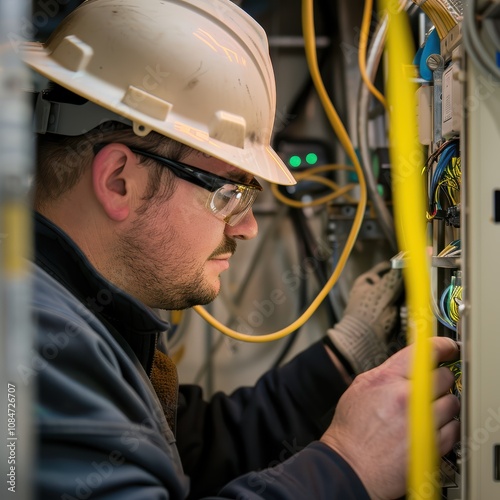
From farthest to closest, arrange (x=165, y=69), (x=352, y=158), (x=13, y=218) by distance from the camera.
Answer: (x=352, y=158), (x=165, y=69), (x=13, y=218)

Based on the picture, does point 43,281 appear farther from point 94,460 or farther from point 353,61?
point 353,61

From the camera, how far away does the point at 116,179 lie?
1078 millimetres

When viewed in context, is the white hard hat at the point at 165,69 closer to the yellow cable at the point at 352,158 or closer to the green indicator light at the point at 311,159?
the yellow cable at the point at 352,158

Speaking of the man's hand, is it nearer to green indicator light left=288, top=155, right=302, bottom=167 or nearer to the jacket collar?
the jacket collar

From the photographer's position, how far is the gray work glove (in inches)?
58.5

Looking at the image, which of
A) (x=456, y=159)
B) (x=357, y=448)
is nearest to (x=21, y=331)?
(x=357, y=448)

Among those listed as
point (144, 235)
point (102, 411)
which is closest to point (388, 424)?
point (102, 411)

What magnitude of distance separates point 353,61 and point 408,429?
1.19 m

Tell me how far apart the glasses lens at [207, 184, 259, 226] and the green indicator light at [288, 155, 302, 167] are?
2.10ft

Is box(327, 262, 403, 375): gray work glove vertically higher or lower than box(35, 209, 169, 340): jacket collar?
lower

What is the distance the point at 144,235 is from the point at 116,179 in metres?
0.12

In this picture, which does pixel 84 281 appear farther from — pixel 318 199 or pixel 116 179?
pixel 318 199

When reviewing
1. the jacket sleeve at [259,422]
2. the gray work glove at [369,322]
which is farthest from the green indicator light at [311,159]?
the jacket sleeve at [259,422]

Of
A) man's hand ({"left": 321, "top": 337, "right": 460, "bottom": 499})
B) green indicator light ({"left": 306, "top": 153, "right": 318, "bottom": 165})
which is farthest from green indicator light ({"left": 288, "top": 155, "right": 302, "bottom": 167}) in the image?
man's hand ({"left": 321, "top": 337, "right": 460, "bottom": 499})
